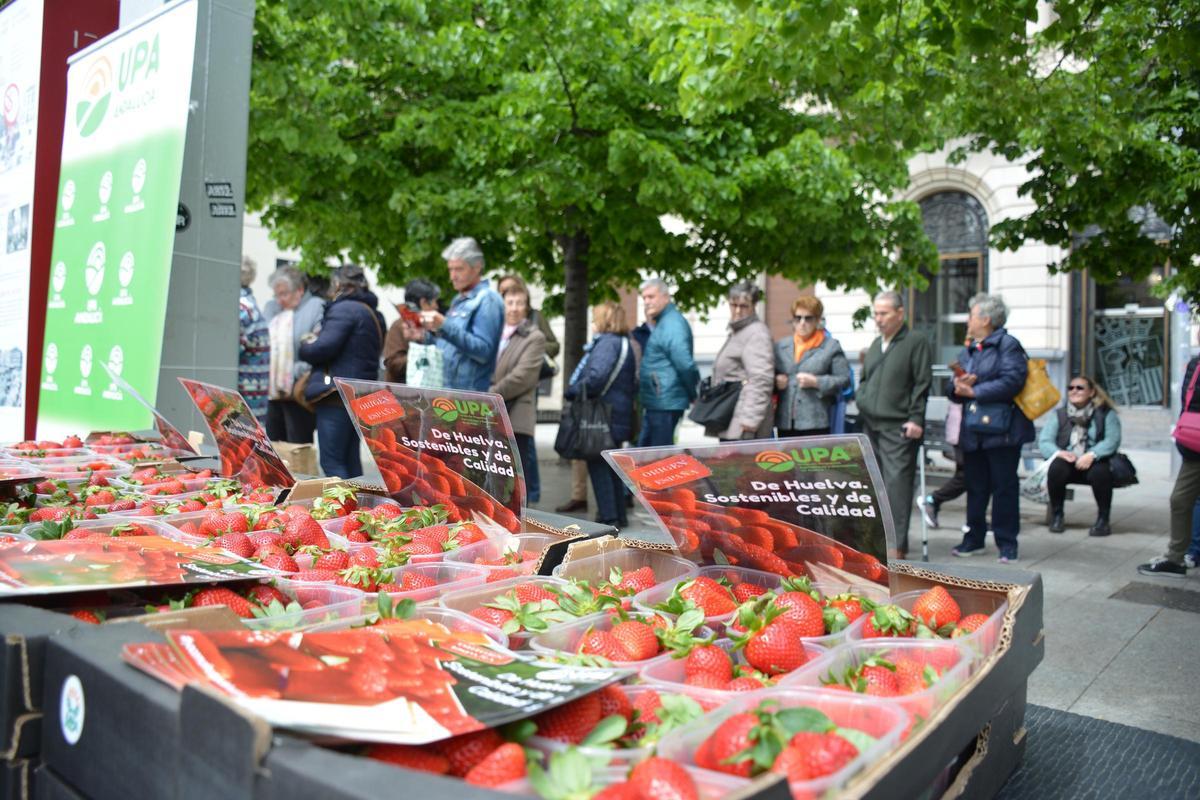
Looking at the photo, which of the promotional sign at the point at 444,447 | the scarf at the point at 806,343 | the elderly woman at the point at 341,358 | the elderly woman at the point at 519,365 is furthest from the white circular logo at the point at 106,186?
the scarf at the point at 806,343

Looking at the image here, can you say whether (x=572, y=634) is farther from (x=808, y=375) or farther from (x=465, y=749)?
(x=808, y=375)

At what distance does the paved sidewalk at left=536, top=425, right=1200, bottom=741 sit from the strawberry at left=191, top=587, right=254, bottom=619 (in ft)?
7.70

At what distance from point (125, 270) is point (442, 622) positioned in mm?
3558

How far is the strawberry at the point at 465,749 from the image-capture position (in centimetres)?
110

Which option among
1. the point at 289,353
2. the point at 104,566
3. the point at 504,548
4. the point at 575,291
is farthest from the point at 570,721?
the point at 575,291

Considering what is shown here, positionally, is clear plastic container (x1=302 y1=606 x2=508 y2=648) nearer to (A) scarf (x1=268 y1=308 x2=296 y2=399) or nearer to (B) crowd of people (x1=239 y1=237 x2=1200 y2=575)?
(B) crowd of people (x1=239 y1=237 x2=1200 y2=575)

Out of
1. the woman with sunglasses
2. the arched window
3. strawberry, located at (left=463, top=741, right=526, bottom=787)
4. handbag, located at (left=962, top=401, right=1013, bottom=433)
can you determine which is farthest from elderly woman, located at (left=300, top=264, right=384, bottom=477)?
the arched window

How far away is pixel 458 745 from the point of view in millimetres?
1119

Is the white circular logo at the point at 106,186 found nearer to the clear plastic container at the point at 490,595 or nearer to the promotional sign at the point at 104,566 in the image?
the promotional sign at the point at 104,566

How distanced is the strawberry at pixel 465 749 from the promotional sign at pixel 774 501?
2.89ft

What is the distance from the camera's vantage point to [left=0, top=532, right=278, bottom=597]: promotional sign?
159 cm

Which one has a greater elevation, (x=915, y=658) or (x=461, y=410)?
(x=461, y=410)

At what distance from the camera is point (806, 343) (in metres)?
7.14

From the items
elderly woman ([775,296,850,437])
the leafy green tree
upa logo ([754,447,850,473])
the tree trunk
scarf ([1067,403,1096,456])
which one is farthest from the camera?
the tree trunk
